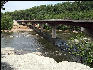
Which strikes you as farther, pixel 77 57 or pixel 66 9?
pixel 66 9

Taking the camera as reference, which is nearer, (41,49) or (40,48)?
(41,49)

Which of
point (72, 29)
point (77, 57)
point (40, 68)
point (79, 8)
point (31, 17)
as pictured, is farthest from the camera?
point (31, 17)

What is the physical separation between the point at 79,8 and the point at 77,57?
131209 millimetres

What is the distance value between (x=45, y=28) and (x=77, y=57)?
8738 centimetres

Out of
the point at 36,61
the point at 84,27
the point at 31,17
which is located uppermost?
the point at 84,27

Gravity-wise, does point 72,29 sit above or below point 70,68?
below

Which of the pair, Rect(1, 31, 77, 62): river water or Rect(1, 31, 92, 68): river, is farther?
Rect(1, 31, 77, 62): river water

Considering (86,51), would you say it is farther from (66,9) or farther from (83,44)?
(66,9)

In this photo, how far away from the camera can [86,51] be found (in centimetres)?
3619

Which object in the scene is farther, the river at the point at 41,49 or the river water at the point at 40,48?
the river water at the point at 40,48

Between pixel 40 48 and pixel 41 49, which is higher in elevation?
pixel 41 49

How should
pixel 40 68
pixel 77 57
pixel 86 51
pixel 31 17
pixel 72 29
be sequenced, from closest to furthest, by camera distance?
pixel 40 68 → pixel 86 51 → pixel 77 57 → pixel 72 29 → pixel 31 17

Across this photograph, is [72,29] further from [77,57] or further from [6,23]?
[77,57]

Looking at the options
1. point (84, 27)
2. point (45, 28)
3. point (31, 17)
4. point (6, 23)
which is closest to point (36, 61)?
point (84, 27)
